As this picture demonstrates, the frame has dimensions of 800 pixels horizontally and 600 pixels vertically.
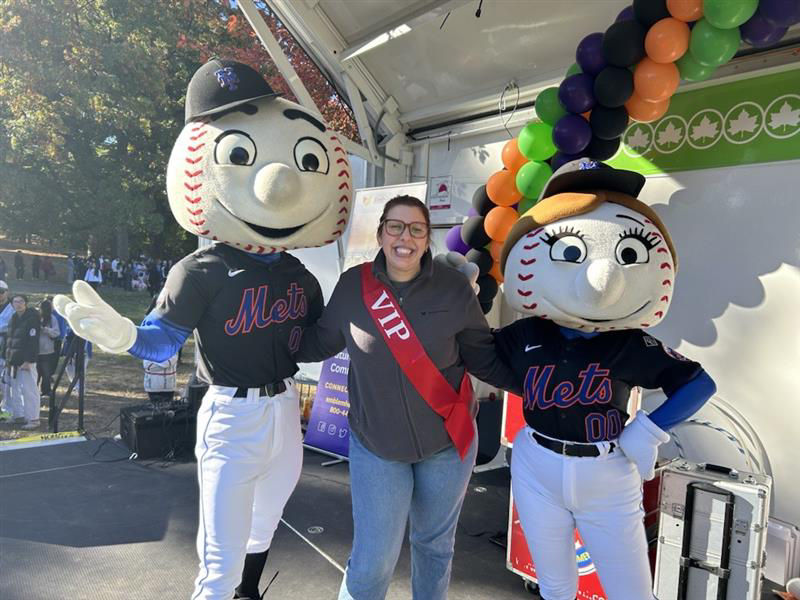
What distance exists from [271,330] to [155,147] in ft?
27.0

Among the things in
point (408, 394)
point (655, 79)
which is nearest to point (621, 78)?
point (655, 79)

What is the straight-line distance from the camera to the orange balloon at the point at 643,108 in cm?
269

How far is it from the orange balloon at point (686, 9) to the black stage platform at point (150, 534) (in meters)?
2.90

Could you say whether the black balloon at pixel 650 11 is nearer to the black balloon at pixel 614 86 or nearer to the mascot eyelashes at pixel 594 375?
the black balloon at pixel 614 86

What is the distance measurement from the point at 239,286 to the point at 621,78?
2.08 m

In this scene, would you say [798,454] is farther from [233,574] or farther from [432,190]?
[432,190]

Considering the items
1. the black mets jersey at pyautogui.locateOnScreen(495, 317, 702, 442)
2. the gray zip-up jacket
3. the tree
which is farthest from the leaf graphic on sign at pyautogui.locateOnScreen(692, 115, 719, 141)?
the tree

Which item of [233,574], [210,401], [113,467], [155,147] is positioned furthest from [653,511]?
[155,147]

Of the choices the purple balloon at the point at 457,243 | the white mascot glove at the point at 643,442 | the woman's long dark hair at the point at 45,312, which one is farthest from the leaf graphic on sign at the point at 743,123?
the woman's long dark hair at the point at 45,312

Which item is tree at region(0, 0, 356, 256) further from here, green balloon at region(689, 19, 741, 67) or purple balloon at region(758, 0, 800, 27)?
purple balloon at region(758, 0, 800, 27)

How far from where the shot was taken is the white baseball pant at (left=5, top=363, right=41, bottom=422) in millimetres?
5617

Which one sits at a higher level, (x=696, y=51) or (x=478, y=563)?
(x=696, y=51)

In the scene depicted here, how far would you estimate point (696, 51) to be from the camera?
2480 millimetres

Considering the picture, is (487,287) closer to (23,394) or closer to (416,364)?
(416,364)
